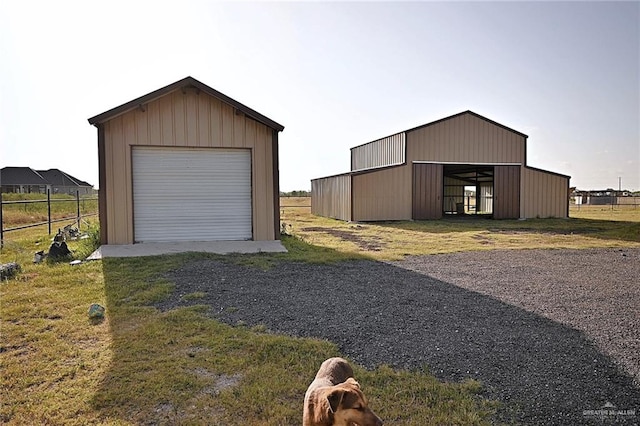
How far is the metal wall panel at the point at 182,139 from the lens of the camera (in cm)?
926

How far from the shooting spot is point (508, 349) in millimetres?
3447

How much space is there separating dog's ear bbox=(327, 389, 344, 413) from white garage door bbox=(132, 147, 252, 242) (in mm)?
8825

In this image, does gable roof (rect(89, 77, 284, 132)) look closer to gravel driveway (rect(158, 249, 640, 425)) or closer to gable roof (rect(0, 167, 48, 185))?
gravel driveway (rect(158, 249, 640, 425))

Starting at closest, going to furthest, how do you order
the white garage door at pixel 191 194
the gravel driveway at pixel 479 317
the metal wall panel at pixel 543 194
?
the gravel driveway at pixel 479 317
the white garage door at pixel 191 194
the metal wall panel at pixel 543 194

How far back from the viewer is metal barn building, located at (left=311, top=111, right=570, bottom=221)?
61.6 feet

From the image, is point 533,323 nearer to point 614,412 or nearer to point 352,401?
point 614,412

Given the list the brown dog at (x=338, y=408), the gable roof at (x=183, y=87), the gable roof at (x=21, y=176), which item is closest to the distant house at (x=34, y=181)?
the gable roof at (x=21, y=176)

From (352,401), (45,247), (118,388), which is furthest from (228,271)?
(45,247)

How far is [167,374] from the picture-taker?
3.02 m

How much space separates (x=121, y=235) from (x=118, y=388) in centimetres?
730

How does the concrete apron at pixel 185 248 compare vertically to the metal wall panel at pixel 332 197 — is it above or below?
below

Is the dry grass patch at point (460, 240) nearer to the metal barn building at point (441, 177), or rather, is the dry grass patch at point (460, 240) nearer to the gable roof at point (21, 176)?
the metal barn building at point (441, 177)

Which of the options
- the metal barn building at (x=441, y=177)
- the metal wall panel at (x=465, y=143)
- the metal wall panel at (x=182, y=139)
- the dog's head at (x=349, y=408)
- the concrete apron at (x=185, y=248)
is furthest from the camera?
the metal wall panel at (x=465, y=143)

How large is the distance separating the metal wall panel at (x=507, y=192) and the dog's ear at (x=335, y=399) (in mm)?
20192
